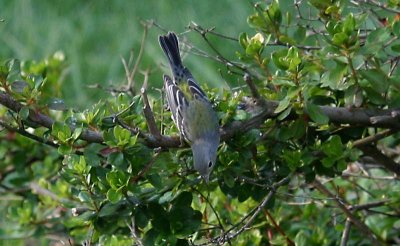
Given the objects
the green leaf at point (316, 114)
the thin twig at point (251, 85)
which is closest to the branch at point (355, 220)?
the green leaf at point (316, 114)

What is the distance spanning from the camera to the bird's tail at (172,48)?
12.4 feet

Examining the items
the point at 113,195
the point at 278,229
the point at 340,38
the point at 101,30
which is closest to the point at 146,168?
the point at 113,195

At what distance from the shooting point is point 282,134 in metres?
3.04

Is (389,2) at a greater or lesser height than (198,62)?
greater

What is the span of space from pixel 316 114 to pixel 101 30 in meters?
4.03

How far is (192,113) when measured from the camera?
3.54 m

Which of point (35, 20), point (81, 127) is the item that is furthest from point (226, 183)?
point (35, 20)

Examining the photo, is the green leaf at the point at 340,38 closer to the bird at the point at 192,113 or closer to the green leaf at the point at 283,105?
the green leaf at the point at 283,105

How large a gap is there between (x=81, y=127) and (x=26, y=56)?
11.8ft

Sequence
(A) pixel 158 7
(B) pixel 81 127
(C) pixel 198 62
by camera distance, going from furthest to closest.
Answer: (A) pixel 158 7 < (C) pixel 198 62 < (B) pixel 81 127

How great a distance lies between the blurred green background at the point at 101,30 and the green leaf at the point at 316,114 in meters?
3.11

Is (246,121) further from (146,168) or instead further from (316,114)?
(146,168)

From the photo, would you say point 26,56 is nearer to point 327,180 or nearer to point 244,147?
point 327,180

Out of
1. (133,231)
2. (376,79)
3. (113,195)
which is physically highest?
(376,79)
